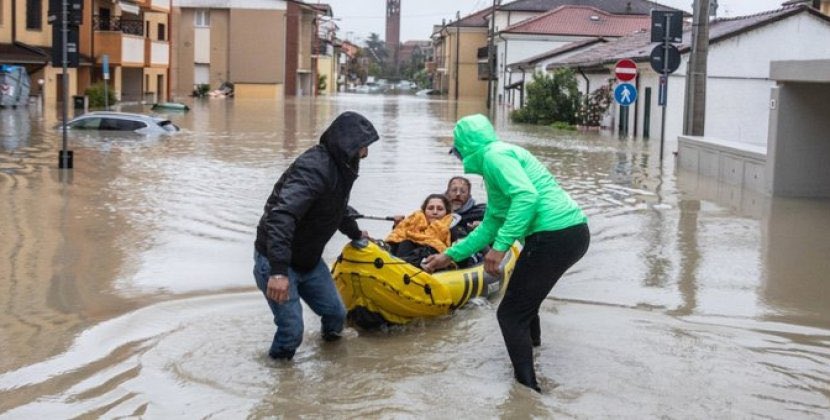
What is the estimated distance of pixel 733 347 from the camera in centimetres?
775

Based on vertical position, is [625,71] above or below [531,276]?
above

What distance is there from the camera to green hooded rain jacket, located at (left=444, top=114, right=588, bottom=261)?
20.1 feet

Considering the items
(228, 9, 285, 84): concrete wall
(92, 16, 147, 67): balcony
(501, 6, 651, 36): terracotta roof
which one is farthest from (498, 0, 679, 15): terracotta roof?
(92, 16, 147, 67): balcony

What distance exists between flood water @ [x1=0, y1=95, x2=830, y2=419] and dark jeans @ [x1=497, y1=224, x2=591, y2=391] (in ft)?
1.08

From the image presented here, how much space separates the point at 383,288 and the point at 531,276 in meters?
1.59

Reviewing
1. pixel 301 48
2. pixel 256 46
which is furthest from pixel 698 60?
pixel 301 48

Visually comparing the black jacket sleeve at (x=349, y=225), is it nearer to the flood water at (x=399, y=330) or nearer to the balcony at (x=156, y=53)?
the flood water at (x=399, y=330)

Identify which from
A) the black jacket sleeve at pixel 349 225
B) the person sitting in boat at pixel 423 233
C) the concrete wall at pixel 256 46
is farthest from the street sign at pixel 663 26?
the concrete wall at pixel 256 46

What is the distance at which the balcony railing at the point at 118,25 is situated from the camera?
157 ft

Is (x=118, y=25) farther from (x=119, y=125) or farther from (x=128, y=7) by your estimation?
(x=119, y=125)

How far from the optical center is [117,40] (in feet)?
157

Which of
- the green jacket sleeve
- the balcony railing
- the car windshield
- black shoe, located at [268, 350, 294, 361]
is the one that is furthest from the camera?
the balcony railing

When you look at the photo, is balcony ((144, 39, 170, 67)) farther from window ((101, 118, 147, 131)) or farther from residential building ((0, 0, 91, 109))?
window ((101, 118, 147, 131))

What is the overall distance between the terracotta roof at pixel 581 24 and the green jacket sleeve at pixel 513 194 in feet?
216
